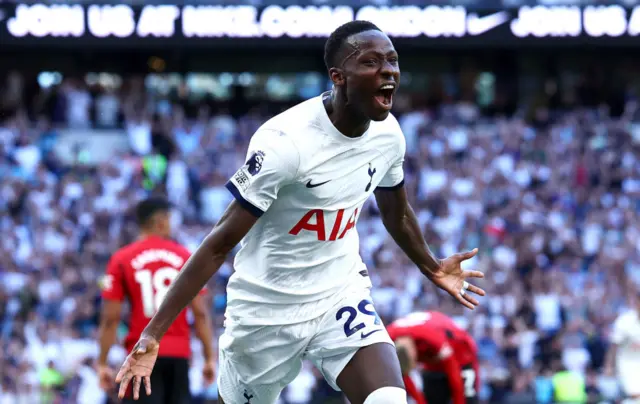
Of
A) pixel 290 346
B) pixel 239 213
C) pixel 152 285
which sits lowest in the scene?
pixel 152 285

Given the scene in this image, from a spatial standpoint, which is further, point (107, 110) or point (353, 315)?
point (107, 110)

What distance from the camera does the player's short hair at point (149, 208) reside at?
7945 millimetres

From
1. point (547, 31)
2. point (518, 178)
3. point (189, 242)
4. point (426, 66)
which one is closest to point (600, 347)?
point (518, 178)

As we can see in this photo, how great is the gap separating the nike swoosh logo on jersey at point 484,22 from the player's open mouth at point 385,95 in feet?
50.4

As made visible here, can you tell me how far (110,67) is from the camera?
70.9ft

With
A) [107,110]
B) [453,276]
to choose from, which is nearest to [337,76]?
[453,276]

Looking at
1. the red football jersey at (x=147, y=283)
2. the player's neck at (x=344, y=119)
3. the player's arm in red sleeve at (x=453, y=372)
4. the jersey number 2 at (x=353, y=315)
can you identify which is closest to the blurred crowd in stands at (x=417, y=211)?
the red football jersey at (x=147, y=283)

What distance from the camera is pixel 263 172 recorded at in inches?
192

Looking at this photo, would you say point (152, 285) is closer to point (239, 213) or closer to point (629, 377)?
point (239, 213)

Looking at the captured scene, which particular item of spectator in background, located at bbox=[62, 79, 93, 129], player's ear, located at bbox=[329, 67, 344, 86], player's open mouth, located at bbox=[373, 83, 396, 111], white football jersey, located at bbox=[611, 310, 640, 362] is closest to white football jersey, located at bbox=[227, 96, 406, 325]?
player's ear, located at bbox=[329, 67, 344, 86]

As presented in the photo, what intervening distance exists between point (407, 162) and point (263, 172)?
13891 millimetres

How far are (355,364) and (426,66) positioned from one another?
17439 mm

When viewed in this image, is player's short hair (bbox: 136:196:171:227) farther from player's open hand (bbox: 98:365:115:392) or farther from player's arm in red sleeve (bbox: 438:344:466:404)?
player's arm in red sleeve (bbox: 438:344:466:404)

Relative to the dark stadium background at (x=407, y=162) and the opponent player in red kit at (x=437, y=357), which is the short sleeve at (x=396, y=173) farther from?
the dark stadium background at (x=407, y=162)
